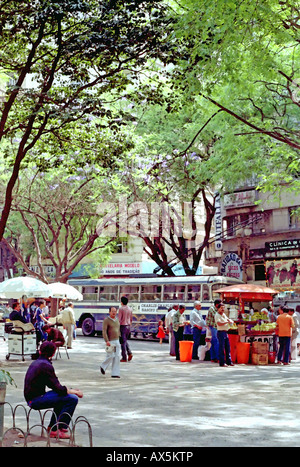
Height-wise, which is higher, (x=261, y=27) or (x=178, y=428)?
(x=261, y=27)

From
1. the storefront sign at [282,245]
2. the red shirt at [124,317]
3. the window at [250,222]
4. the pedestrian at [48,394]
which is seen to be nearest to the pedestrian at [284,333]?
the red shirt at [124,317]

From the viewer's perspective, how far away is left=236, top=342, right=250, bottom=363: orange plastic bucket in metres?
18.2

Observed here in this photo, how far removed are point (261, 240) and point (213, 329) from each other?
71.7 ft

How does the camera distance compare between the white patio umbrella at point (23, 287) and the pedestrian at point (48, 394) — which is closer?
the pedestrian at point (48, 394)

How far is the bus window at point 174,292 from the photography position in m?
27.8

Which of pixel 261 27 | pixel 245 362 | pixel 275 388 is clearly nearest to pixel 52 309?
pixel 245 362

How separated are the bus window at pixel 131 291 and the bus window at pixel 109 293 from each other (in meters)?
0.55

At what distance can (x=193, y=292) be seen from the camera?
89.8ft

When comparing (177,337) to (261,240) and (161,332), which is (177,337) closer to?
(161,332)

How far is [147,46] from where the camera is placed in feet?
39.7

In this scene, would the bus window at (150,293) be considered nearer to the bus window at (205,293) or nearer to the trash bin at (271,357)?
the bus window at (205,293)
